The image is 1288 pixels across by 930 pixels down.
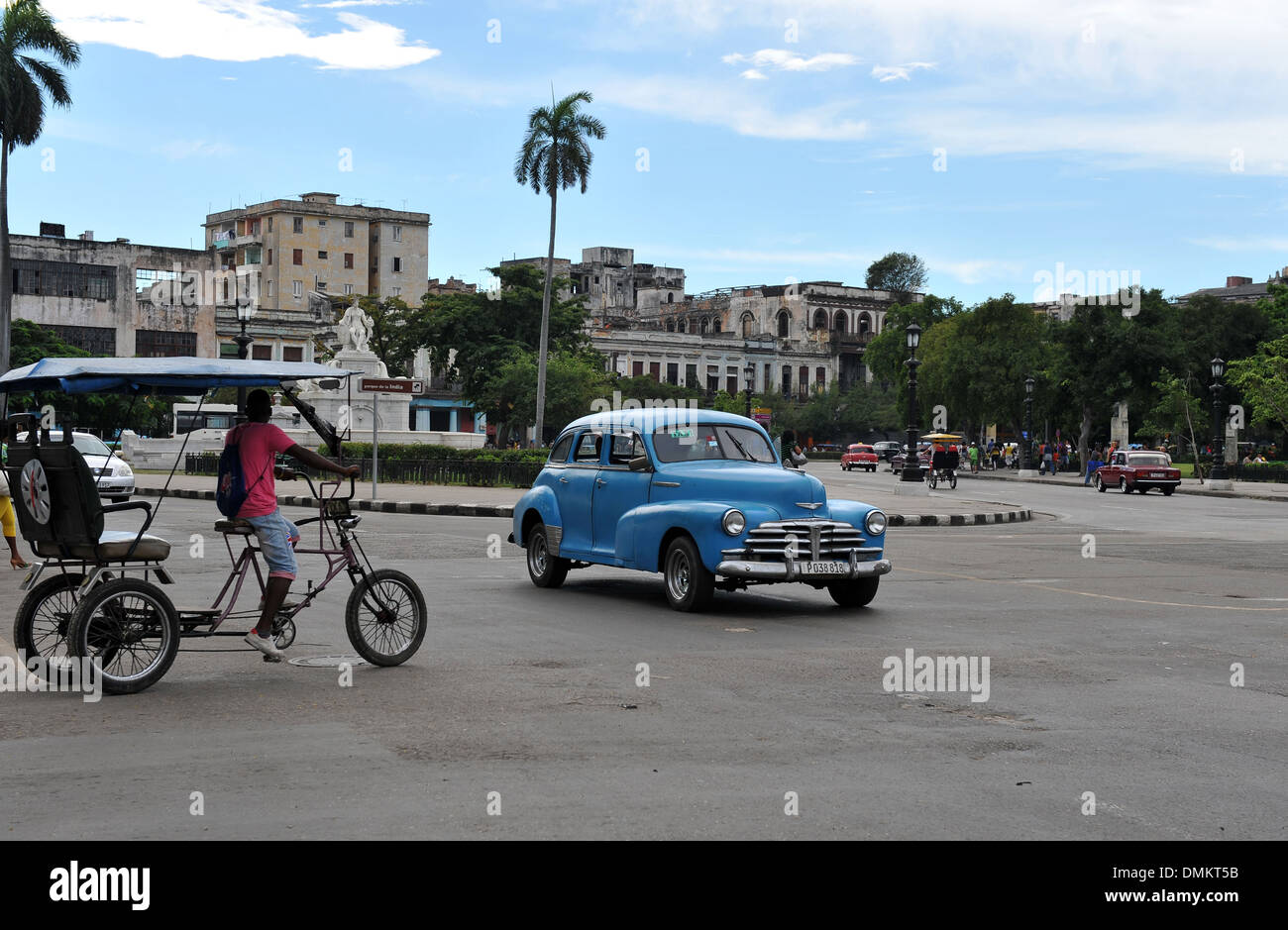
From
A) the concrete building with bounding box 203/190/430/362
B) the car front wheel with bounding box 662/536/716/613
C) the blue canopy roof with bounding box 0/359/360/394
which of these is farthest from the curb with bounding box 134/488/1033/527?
the concrete building with bounding box 203/190/430/362

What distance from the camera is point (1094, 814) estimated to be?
243 inches

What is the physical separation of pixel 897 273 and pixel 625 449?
463 ft

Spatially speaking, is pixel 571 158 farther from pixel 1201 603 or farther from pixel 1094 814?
pixel 1094 814

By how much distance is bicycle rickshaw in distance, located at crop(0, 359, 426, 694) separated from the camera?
9156 millimetres

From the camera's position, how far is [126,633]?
30.1 ft

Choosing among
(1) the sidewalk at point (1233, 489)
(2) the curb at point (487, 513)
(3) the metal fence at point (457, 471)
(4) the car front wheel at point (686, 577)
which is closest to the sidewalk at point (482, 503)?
(2) the curb at point (487, 513)

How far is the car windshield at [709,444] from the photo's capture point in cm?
1482

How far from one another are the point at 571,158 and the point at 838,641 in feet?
155

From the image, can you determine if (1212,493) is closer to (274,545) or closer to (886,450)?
(886,450)

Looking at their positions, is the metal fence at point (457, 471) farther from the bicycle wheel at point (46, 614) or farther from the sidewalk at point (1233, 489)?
the bicycle wheel at point (46, 614)

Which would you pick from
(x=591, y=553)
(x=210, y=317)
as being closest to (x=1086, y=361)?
(x=210, y=317)

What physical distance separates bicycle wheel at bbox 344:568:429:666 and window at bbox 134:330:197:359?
7677 centimetres

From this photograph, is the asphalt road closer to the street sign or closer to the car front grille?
the car front grille
